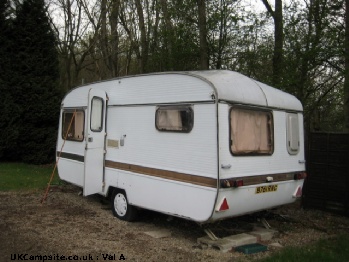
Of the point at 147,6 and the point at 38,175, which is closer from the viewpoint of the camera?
the point at 38,175

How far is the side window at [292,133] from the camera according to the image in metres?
6.69

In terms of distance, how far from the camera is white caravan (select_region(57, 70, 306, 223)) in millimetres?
5480

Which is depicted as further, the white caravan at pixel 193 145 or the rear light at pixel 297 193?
the rear light at pixel 297 193

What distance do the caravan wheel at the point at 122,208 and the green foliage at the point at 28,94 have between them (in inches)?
335

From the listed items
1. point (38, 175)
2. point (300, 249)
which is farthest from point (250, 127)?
point (38, 175)

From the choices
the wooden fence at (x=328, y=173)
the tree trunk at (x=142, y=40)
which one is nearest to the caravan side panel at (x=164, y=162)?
the wooden fence at (x=328, y=173)

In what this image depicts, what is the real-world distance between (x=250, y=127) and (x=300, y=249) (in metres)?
1.89

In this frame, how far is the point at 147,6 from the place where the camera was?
678 inches

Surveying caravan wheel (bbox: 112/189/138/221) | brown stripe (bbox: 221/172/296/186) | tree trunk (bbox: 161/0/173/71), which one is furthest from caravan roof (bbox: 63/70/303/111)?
tree trunk (bbox: 161/0/173/71)

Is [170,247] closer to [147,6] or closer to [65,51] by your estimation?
[147,6]

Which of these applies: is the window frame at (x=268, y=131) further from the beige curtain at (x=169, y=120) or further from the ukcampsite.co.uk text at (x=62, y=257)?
the ukcampsite.co.uk text at (x=62, y=257)

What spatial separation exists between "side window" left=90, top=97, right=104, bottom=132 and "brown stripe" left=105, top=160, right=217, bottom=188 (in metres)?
0.74

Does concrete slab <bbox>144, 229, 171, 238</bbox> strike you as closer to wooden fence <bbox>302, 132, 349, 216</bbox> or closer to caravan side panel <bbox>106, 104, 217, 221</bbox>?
caravan side panel <bbox>106, 104, 217, 221</bbox>

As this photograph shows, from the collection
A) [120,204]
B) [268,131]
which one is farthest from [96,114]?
[268,131]
